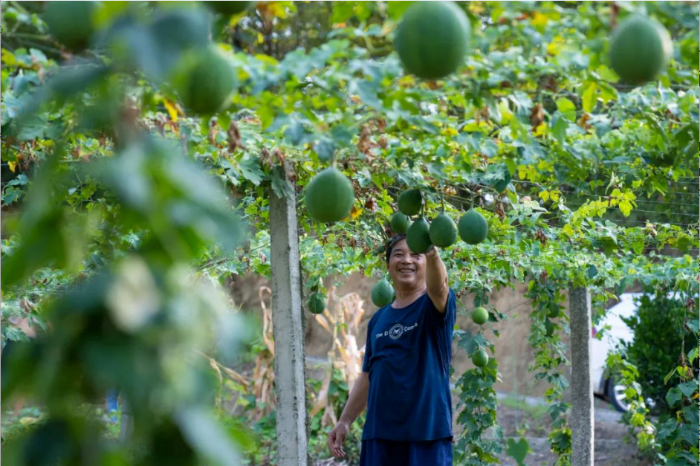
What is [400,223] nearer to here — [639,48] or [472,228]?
[472,228]

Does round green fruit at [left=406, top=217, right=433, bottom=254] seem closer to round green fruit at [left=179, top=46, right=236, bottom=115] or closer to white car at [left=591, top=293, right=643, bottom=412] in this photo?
round green fruit at [left=179, top=46, right=236, bottom=115]

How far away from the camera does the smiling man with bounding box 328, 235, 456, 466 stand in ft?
11.0

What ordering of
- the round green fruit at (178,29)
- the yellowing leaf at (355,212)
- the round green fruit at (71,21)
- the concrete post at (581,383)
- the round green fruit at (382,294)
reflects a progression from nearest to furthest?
1. the round green fruit at (178,29)
2. the round green fruit at (71,21)
3. the yellowing leaf at (355,212)
4. the round green fruit at (382,294)
5. the concrete post at (581,383)

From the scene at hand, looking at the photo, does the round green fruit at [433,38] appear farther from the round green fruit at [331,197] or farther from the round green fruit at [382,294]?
the round green fruit at [382,294]

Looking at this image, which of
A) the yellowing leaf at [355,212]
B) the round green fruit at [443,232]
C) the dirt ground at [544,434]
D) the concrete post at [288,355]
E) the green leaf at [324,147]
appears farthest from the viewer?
the dirt ground at [544,434]

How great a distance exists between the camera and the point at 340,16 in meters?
1.98

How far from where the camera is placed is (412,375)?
3453 millimetres

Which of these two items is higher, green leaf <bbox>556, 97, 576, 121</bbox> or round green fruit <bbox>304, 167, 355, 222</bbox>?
green leaf <bbox>556, 97, 576, 121</bbox>

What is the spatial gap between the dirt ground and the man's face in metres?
3.84

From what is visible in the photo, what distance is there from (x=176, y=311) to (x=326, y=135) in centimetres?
131

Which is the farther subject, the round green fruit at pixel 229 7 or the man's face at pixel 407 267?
the man's face at pixel 407 267


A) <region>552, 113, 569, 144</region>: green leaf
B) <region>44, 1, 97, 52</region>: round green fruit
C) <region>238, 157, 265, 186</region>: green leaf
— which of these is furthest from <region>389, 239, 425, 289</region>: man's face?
<region>44, 1, 97, 52</region>: round green fruit

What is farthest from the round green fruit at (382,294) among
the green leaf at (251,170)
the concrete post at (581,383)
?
the concrete post at (581,383)

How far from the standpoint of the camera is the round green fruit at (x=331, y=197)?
234 cm
